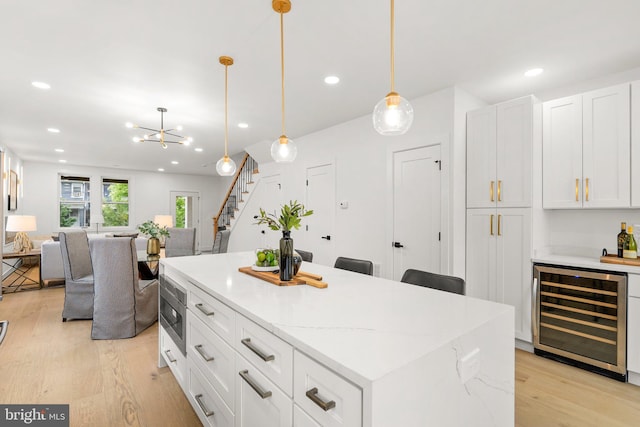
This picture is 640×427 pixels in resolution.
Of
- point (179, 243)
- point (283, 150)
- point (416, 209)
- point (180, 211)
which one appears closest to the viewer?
point (283, 150)

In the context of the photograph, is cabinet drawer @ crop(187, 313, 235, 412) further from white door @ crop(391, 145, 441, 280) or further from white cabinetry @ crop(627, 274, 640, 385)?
white cabinetry @ crop(627, 274, 640, 385)

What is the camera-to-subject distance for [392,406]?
32.4 inches

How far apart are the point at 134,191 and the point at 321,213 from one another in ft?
24.5

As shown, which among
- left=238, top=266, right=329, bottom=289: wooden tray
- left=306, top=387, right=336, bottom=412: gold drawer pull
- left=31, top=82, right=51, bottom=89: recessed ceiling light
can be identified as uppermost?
left=31, top=82, right=51, bottom=89: recessed ceiling light

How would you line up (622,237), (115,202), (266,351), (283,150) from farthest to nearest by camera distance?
1. (115,202)
2. (622,237)
3. (283,150)
4. (266,351)

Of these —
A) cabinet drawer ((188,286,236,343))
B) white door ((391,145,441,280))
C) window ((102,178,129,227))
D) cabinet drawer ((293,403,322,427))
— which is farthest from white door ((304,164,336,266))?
window ((102,178,129,227))

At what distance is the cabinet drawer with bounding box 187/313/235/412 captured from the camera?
1.50 metres

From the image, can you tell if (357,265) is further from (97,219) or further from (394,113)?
(97,219)

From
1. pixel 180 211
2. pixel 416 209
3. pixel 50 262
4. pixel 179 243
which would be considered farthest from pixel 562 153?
pixel 180 211

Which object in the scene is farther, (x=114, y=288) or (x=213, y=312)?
(x=114, y=288)

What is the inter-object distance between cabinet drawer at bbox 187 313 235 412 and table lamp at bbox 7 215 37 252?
533 cm

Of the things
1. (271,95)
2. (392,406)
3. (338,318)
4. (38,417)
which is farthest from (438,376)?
(271,95)

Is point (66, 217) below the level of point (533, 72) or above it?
below

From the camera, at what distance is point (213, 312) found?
1.68 meters
